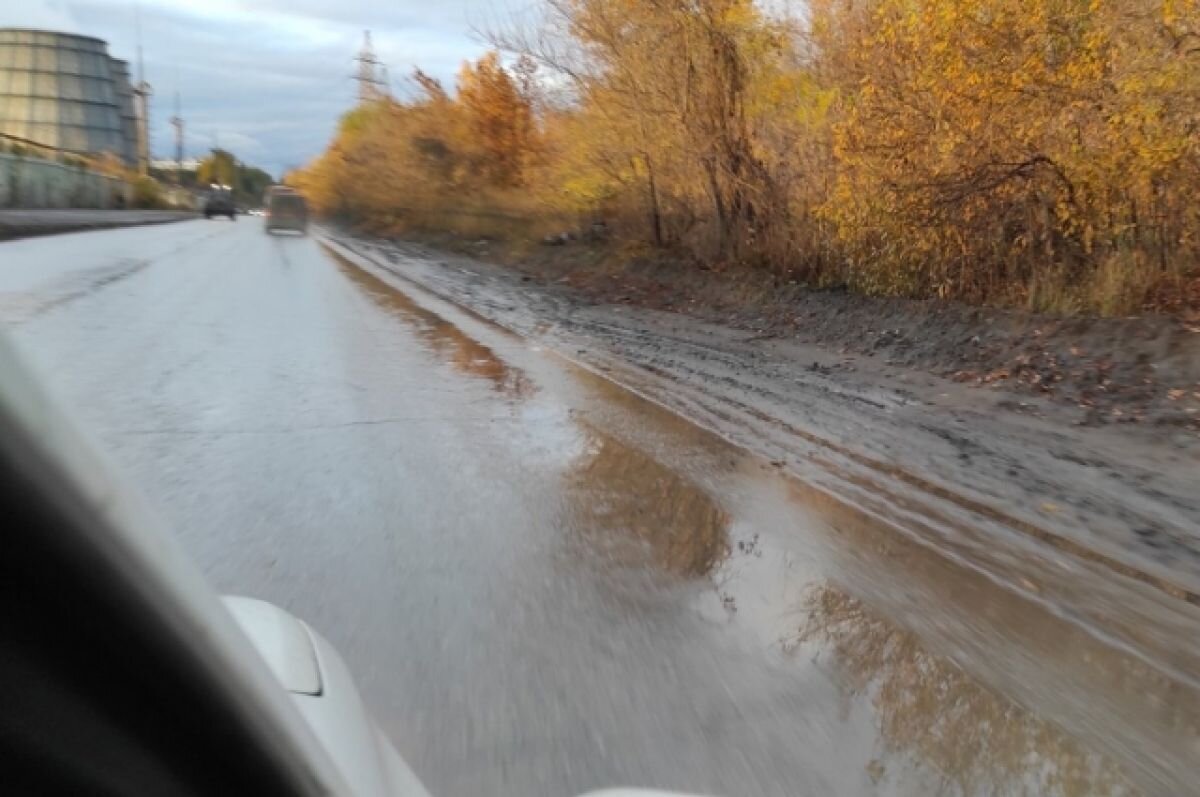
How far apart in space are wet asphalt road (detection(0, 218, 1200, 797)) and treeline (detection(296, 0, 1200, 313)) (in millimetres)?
5845

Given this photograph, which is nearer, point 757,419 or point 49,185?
point 757,419

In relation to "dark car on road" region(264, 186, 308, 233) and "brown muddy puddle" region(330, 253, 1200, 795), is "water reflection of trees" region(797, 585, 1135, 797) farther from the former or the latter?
"dark car on road" region(264, 186, 308, 233)

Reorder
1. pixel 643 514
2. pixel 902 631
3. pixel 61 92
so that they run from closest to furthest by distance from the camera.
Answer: pixel 902 631 < pixel 643 514 < pixel 61 92

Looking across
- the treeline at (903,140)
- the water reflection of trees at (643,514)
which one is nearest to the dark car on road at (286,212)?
the treeline at (903,140)

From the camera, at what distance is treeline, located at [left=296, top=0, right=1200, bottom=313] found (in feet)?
37.1

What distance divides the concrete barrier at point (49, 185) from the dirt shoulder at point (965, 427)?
29976mm

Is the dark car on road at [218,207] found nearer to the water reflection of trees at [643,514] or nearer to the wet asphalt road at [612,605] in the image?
the wet asphalt road at [612,605]

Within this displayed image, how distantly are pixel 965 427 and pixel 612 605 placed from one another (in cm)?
534

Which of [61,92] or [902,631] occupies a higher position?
[61,92]

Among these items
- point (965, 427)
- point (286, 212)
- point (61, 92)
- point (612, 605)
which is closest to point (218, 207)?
point (286, 212)

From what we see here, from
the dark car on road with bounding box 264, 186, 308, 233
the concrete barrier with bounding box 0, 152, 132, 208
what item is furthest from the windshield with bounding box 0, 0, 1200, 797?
the dark car on road with bounding box 264, 186, 308, 233

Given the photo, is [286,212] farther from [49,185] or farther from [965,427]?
[965,427]

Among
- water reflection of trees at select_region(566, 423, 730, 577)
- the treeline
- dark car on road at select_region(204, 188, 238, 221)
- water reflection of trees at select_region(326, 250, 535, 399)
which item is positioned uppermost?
the treeline

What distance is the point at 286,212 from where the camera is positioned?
5022 cm
